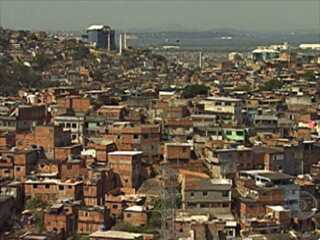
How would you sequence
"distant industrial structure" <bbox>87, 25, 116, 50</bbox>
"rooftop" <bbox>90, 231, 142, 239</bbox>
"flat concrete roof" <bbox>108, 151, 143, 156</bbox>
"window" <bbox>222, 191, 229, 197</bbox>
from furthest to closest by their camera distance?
1. "distant industrial structure" <bbox>87, 25, 116, 50</bbox>
2. "flat concrete roof" <bbox>108, 151, 143, 156</bbox>
3. "window" <bbox>222, 191, 229, 197</bbox>
4. "rooftop" <bbox>90, 231, 142, 239</bbox>

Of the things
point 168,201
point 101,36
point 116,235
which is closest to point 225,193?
point 168,201

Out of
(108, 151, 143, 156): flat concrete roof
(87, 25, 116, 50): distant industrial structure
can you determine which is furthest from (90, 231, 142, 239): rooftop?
(87, 25, 116, 50): distant industrial structure

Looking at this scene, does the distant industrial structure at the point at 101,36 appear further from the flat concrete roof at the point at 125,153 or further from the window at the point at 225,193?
the window at the point at 225,193

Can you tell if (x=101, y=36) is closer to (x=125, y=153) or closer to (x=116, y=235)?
(x=125, y=153)

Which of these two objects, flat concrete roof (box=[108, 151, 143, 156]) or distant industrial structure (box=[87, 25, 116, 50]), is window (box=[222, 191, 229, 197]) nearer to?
flat concrete roof (box=[108, 151, 143, 156])

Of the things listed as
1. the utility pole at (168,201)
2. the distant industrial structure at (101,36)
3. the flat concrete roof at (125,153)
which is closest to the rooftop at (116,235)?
the utility pole at (168,201)

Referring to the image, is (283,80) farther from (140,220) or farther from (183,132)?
(140,220)

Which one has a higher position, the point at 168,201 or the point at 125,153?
the point at 125,153

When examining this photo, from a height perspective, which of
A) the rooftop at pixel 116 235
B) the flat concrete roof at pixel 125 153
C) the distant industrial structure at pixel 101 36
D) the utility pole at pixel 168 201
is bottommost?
the rooftop at pixel 116 235

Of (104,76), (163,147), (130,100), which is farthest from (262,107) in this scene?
(104,76)
